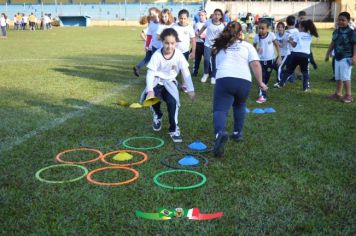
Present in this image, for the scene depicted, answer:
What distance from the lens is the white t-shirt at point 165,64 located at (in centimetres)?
630

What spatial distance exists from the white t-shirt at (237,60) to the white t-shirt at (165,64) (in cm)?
82

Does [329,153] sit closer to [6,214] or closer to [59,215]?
[59,215]

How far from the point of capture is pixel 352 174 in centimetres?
488

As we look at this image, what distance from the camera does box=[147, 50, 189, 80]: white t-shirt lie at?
20.7ft

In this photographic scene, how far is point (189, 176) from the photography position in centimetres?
482

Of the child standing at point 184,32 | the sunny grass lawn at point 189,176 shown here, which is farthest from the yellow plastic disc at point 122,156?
the child standing at point 184,32

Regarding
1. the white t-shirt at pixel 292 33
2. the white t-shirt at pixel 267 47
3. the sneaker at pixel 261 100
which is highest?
the white t-shirt at pixel 292 33

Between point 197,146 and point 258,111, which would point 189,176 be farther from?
point 258,111

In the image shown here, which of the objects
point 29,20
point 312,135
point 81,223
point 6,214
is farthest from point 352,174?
point 29,20

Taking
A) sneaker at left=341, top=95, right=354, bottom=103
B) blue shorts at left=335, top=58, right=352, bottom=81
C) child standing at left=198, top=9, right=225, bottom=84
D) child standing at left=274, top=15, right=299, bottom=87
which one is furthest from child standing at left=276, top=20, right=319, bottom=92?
child standing at left=198, top=9, right=225, bottom=84

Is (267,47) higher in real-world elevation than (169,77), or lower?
higher

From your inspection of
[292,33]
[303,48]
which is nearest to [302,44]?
[303,48]

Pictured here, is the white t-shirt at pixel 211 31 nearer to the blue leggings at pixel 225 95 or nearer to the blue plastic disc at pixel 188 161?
the blue leggings at pixel 225 95

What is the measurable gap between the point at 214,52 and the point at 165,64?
87 centimetres
